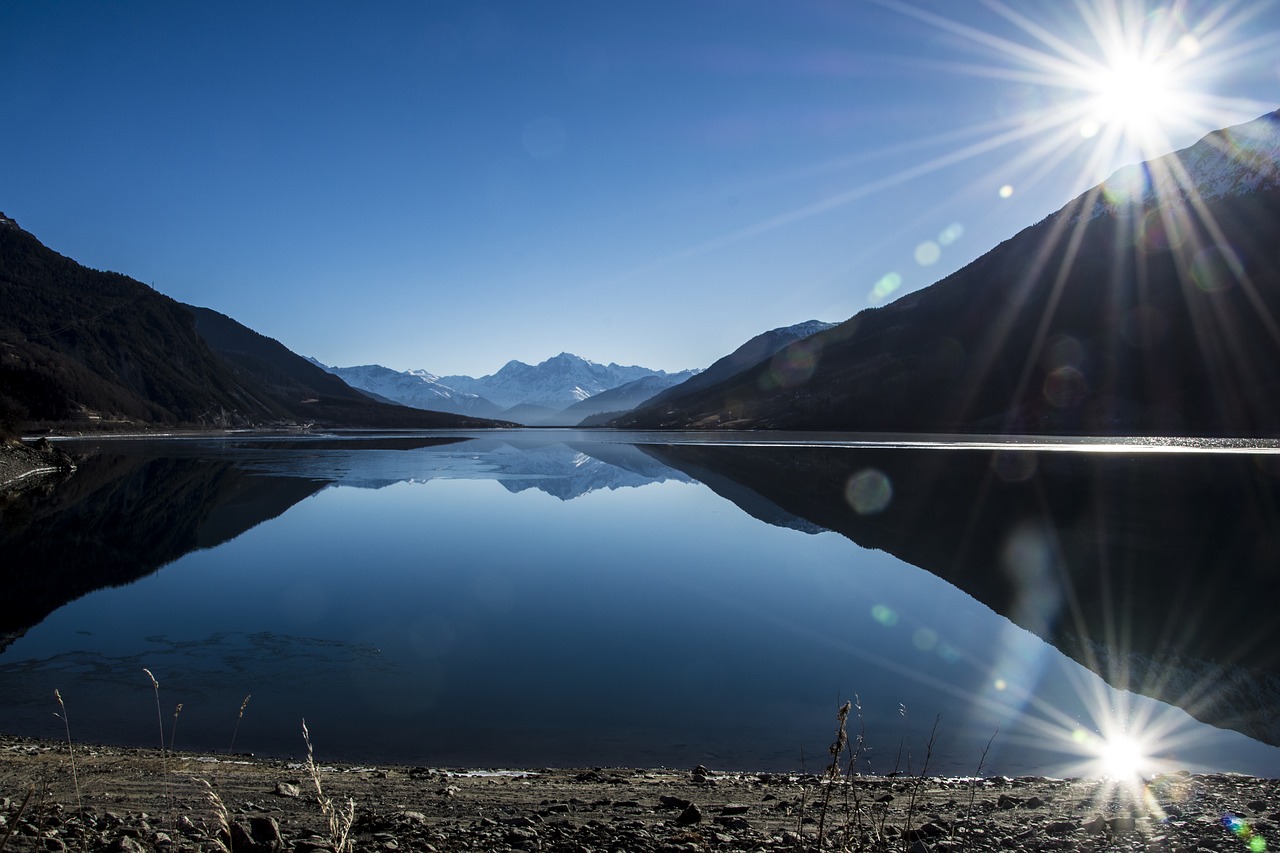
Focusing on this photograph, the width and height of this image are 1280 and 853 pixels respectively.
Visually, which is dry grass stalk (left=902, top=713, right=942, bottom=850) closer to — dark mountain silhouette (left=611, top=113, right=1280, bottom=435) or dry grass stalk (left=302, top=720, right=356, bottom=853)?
dry grass stalk (left=302, top=720, right=356, bottom=853)

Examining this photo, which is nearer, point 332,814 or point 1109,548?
point 332,814

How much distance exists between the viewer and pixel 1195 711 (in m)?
12.0

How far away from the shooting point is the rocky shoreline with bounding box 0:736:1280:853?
640 centimetres

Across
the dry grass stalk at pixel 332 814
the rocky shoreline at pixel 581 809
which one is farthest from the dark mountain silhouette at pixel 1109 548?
the dry grass stalk at pixel 332 814

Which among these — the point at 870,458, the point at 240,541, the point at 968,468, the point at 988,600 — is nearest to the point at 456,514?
the point at 240,541

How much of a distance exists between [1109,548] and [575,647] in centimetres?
2066

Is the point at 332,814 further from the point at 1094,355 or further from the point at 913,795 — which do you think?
the point at 1094,355

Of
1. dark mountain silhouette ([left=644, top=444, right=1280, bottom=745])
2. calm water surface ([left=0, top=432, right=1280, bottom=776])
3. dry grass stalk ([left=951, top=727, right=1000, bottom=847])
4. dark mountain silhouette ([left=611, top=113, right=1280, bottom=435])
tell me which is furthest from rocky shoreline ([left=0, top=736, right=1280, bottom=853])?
dark mountain silhouette ([left=611, top=113, right=1280, bottom=435])

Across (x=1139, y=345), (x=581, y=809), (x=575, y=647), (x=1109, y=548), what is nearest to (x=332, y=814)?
(x=581, y=809)

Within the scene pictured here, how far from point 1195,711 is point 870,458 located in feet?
204

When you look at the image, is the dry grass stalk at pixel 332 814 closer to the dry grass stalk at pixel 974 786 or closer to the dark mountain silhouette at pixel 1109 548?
the dry grass stalk at pixel 974 786

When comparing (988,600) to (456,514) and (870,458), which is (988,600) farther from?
(870,458)

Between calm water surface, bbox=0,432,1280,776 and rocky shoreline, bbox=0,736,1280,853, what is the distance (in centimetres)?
112

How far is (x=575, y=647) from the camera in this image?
15.0 m
